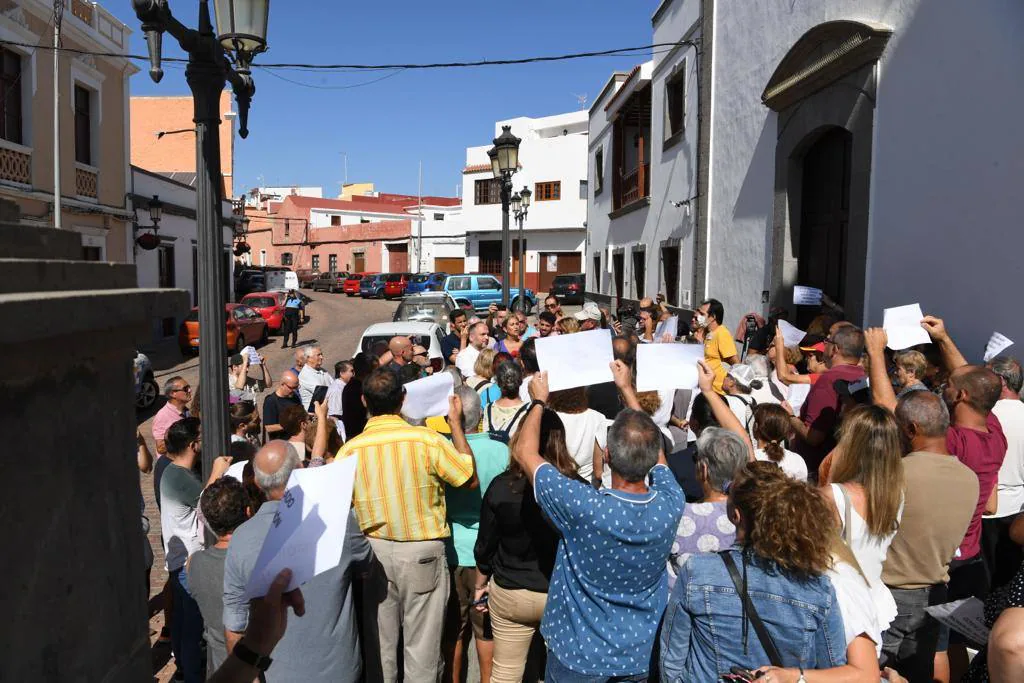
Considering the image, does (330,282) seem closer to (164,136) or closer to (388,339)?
(164,136)

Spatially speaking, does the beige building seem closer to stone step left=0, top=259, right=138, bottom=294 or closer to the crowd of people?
the crowd of people

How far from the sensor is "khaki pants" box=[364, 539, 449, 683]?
3.75 meters

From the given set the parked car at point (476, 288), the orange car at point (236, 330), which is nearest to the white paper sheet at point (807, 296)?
the orange car at point (236, 330)

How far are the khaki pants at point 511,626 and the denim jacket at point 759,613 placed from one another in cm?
120

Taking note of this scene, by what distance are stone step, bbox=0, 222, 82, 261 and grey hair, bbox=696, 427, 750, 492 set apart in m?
2.53

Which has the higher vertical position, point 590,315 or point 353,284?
point 353,284

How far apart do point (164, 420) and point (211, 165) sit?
2386 mm

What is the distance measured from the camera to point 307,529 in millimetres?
2021

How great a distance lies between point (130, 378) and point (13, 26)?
18.6 metres

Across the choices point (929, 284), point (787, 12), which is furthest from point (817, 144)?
point (929, 284)

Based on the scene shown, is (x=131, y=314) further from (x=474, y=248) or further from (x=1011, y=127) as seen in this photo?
(x=474, y=248)

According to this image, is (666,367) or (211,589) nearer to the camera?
(211,589)

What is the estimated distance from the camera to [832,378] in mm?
4895

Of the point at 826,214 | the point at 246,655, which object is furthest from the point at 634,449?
the point at 826,214
